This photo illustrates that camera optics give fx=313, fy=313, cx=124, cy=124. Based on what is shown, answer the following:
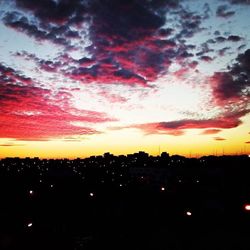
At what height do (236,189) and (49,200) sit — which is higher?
(236,189)

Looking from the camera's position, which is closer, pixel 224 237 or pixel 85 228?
pixel 224 237

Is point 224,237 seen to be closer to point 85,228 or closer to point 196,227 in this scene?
point 196,227

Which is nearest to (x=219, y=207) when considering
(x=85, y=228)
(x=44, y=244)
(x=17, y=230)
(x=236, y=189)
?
(x=236, y=189)

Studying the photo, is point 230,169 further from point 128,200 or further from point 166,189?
point 128,200

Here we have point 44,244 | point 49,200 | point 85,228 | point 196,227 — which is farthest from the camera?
point 49,200

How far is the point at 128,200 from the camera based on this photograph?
56438mm

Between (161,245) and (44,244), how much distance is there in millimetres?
12082

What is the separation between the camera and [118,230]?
127 ft

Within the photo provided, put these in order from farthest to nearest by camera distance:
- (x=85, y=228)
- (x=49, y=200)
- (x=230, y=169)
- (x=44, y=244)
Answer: (x=49, y=200)
(x=230, y=169)
(x=85, y=228)
(x=44, y=244)

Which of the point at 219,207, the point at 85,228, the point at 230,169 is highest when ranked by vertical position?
the point at 230,169

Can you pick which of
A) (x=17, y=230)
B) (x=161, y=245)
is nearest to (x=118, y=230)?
(x=161, y=245)

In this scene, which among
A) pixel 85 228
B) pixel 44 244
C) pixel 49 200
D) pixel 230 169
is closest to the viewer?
pixel 44 244

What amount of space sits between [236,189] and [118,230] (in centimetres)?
1665

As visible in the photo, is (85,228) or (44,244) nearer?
(44,244)
